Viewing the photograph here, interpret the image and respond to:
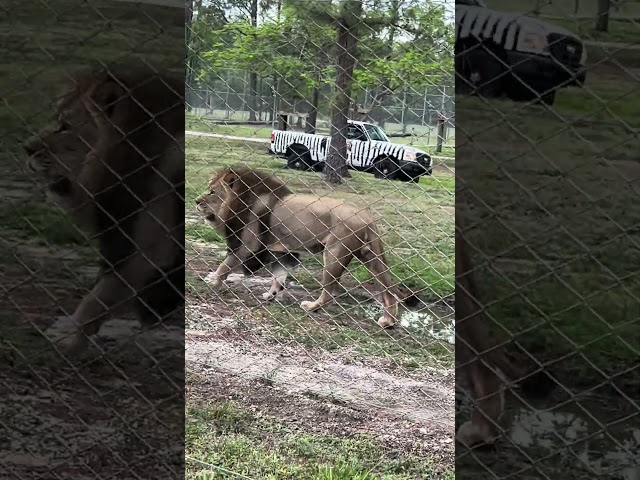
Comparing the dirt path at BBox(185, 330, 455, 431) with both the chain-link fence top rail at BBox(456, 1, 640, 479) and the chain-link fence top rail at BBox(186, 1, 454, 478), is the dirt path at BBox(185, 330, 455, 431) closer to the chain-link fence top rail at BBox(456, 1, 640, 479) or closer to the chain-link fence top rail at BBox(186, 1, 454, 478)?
the chain-link fence top rail at BBox(186, 1, 454, 478)

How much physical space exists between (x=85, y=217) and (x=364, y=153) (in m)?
1.67

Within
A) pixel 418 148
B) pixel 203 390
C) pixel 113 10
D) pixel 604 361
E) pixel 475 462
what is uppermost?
pixel 113 10

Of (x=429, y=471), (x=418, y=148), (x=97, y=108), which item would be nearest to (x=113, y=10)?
(x=97, y=108)

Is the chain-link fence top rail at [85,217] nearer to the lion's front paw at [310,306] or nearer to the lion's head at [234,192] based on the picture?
the lion's head at [234,192]

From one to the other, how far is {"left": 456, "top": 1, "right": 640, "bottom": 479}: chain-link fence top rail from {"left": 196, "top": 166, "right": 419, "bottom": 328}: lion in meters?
1.91

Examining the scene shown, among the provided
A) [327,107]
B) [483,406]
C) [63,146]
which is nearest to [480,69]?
[483,406]

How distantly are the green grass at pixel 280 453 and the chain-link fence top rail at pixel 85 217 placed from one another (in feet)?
1.38

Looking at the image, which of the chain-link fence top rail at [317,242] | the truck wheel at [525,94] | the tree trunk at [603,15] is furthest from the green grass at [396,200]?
the tree trunk at [603,15]

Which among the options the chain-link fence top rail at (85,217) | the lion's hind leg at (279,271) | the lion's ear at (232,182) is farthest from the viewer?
the lion's hind leg at (279,271)

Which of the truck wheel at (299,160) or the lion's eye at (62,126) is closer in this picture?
the lion's eye at (62,126)

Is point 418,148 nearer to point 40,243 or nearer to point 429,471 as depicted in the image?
point 429,471

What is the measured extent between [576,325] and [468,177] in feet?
2.08

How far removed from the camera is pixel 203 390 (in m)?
3.73

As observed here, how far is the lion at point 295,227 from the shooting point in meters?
4.41
